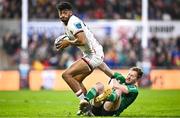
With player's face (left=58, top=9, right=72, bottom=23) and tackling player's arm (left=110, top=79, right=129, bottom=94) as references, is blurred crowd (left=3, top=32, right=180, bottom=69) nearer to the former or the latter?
player's face (left=58, top=9, right=72, bottom=23)

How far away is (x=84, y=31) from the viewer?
16.8 m

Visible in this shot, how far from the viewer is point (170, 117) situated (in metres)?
16.5

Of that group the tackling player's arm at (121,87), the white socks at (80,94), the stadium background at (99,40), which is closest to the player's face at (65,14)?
the white socks at (80,94)

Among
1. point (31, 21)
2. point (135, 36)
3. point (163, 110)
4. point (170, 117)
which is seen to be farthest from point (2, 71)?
point (170, 117)

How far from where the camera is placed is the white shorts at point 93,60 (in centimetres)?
1708

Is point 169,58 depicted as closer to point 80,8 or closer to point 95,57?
point 80,8

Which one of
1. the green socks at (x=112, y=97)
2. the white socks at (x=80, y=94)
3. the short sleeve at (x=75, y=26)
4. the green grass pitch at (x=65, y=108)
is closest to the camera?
the green socks at (x=112, y=97)

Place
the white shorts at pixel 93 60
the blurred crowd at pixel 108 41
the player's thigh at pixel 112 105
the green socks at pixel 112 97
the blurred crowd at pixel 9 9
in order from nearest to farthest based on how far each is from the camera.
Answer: the green socks at pixel 112 97 → the player's thigh at pixel 112 105 → the white shorts at pixel 93 60 → the blurred crowd at pixel 108 41 → the blurred crowd at pixel 9 9

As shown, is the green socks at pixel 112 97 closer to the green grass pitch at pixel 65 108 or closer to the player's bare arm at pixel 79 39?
the green grass pitch at pixel 65 108

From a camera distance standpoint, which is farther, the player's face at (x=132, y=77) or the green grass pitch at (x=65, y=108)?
the green grass pitch at (x=65, y=108)

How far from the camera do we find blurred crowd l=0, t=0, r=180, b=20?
125 feet

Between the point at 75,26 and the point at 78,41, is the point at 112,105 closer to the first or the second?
the point at 78,41

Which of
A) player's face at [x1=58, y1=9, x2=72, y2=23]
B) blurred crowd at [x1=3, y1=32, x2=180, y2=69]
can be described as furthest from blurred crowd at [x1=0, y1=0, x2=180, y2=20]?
player's face at [x1=58, y1=9, x2=72, y2=23]

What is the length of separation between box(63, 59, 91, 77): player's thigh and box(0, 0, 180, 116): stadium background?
15689mm
